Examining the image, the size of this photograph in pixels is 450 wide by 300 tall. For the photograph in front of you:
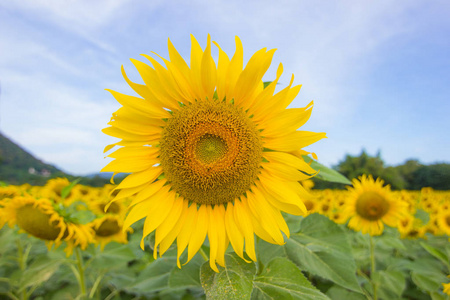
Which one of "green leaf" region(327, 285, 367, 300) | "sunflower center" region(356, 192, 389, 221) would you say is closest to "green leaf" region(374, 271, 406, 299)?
"green leaf" region(327, 285, 367, 300)

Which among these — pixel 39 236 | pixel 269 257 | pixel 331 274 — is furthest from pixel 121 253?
pixel 331 274

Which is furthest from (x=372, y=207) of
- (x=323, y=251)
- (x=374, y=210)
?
(x=323, y=251)

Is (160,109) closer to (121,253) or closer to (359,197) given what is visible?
(121,253)

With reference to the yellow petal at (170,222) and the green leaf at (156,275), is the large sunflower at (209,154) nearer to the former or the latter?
the yellow petal at (170,222)

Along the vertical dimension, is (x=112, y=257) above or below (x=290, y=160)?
below

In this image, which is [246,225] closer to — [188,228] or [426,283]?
[188,228]

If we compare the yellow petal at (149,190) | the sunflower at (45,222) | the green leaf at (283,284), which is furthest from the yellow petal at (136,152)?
the sunflower at (45,222)

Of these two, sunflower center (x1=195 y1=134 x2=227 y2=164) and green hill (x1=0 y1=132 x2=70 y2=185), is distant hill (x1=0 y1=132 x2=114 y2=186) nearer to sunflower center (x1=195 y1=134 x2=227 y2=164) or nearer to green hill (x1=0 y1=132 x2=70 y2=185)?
green hill (x1=0 y1=132 x2=70 y2=185)
